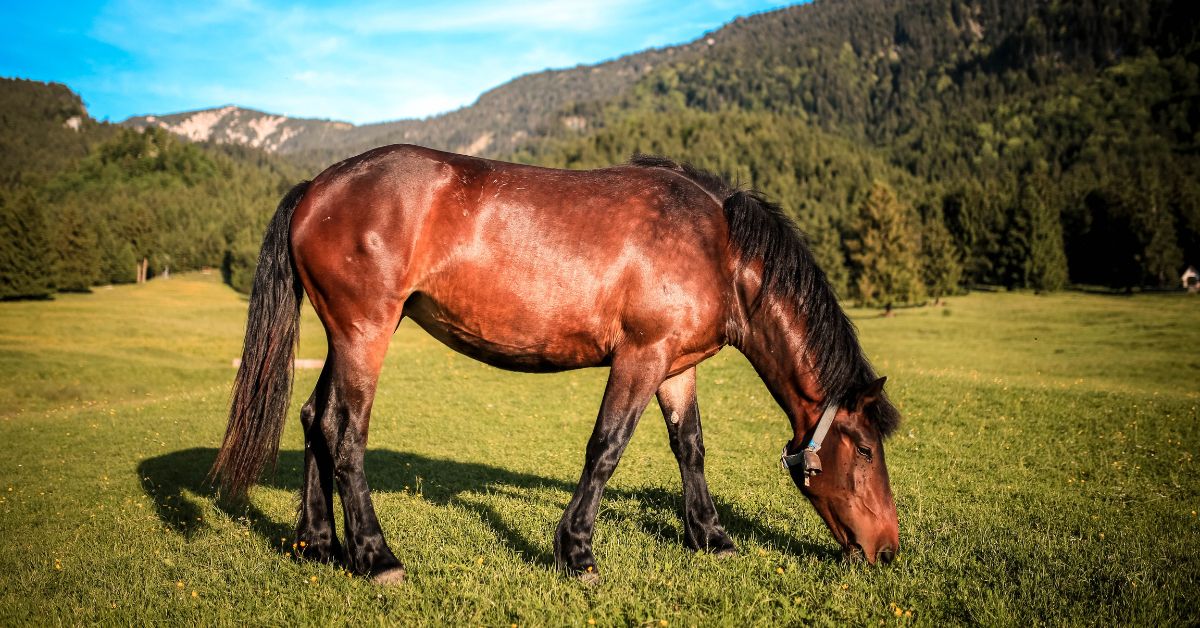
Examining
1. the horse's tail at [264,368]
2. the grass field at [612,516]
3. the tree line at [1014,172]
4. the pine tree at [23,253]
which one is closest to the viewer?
the grass field at [612,516]

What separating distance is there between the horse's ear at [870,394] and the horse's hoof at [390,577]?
10.9ft

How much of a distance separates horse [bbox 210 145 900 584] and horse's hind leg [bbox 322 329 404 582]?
0.01 metres

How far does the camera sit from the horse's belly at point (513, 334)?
175 inches

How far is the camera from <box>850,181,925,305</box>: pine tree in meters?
50.8

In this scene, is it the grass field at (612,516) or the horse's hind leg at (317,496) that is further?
the horse's hind leg at (317,496)

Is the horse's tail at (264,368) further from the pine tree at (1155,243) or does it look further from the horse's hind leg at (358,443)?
the pine tree at (1155,243)

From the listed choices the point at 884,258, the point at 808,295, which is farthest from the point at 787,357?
the point at 884,258

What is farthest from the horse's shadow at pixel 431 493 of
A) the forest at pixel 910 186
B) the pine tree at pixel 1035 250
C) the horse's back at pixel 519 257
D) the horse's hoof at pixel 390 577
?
the pine tree at pixel 1035 250

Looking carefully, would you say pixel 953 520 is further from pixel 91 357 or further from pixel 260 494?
pixel 91 357

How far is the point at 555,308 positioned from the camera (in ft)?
14.4

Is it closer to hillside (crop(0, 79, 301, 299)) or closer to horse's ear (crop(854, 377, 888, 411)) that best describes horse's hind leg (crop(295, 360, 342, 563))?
horse's ear (crop(854, 377, 888, 411))

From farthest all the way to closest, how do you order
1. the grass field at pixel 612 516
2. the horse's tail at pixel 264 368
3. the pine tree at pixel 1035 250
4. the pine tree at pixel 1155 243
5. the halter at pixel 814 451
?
the pine tree at pixel 1035 250 → the pine tree at pixel 1155 243 → the horse's tail at pixel 264 368 → the halter at pixel 814 451 → the grass field at pixel 612 516

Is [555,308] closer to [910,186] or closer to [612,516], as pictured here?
[612,516]

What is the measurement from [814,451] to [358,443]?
10.4ft
